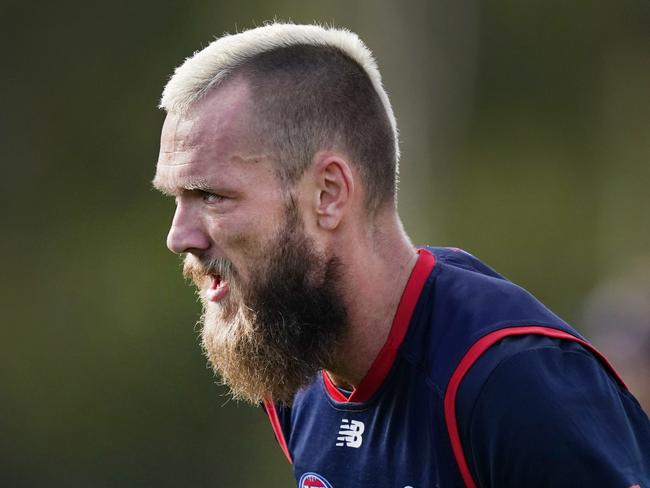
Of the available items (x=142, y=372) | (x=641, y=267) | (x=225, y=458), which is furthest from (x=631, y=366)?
(x=142, y=372)

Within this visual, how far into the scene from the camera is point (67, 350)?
36.6ft

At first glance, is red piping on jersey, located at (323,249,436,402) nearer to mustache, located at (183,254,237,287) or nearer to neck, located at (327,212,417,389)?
neck, located at (327,212,417,389)

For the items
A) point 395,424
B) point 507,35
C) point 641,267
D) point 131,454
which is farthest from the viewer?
point 507,35

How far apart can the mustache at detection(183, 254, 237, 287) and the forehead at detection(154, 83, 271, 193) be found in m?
0.19

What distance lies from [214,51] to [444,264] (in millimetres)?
803

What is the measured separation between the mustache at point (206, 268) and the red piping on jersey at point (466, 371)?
0.63 metres

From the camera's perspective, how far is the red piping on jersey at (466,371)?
8.41ft

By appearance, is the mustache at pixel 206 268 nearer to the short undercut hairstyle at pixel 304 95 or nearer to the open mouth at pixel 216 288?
the open mouth at pixel 216 288

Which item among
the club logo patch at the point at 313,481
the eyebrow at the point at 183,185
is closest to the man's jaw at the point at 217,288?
the eyebrow at the point at 183,185

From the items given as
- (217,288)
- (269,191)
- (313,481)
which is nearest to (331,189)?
(269,191)

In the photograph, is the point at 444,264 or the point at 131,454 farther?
the point at 131,454

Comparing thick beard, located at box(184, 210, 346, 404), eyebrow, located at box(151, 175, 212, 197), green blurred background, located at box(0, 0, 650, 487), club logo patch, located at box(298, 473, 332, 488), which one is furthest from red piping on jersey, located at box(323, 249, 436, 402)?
green blurred background, located at box(0, 0, 650, 487)

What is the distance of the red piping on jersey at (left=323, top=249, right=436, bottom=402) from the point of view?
285 centimetres

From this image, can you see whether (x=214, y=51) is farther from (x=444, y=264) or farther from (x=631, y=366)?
(x=631, y=366)
